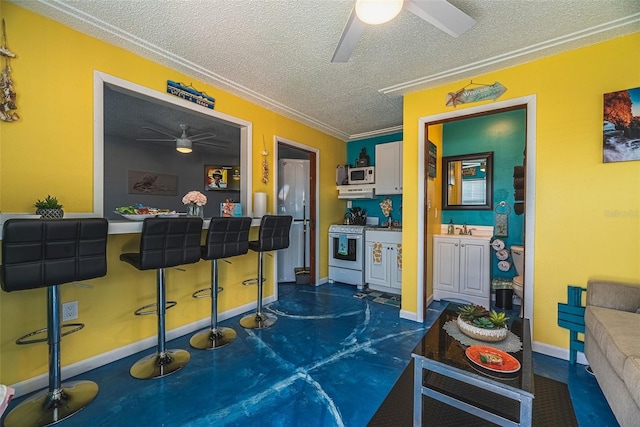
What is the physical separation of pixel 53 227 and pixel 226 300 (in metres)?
1.83

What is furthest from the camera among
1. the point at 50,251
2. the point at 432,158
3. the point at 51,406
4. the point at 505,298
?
the point at 432,158

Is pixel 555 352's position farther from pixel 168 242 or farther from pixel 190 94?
pixel 190 94

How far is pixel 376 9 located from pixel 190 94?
197 centimetres

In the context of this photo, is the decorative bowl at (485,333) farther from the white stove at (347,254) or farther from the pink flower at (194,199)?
the white stove at (347,254)

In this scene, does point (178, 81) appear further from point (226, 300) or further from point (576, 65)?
point (576, 65)

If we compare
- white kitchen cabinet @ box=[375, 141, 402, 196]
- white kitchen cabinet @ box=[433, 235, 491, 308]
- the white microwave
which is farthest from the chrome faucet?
the white microwave

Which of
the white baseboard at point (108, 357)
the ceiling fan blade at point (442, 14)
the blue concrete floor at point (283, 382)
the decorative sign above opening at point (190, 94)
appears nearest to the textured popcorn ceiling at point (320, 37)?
the decorative sign above opening at point (190, 94)

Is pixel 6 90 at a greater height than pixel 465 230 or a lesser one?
greater

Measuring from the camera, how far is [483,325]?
148cm

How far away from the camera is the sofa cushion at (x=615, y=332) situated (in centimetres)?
132

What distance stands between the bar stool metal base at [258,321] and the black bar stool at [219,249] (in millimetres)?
186

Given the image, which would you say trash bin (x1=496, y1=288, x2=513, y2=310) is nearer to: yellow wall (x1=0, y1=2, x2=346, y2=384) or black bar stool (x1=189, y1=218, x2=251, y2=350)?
black bar stool (x1=189, y1=218, x2=251, y2=350)

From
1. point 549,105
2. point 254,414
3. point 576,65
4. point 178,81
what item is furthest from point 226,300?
point 576,65

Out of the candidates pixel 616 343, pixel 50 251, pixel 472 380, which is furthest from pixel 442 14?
pixel 50 251
